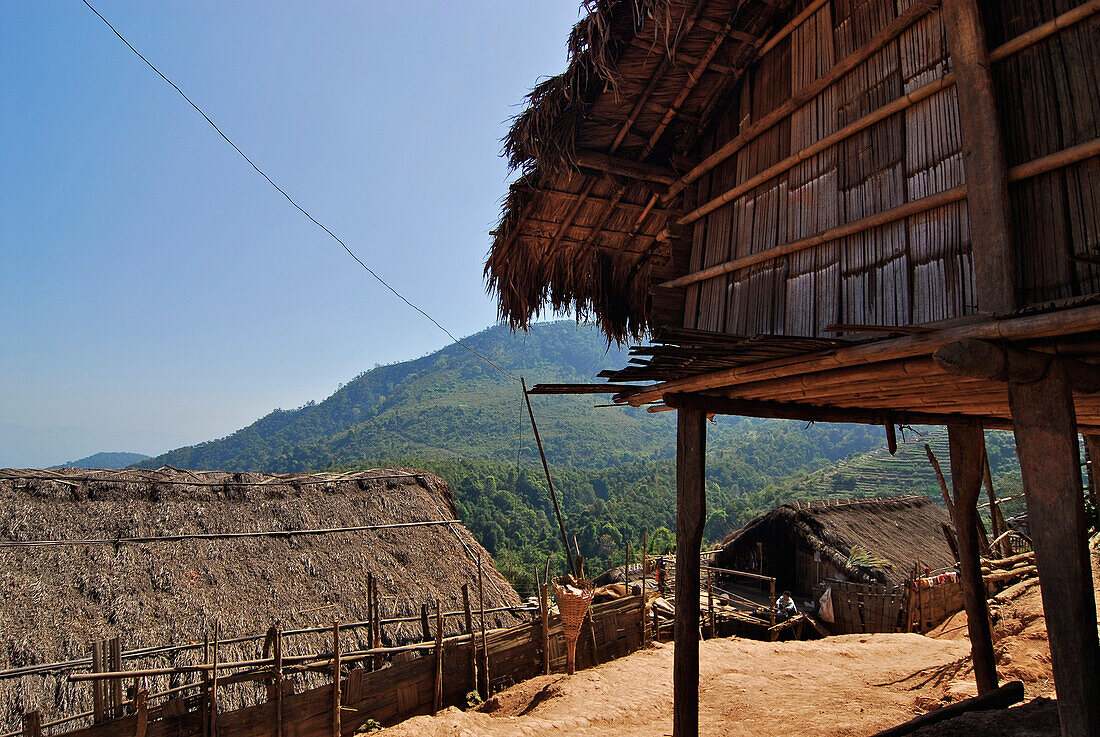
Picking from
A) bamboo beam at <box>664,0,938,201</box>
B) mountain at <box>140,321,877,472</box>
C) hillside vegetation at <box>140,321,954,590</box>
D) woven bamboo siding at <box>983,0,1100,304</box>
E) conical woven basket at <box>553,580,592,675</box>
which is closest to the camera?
woven bamboo siding at <box>983,0,1100,304</box>

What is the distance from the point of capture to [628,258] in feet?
19.1

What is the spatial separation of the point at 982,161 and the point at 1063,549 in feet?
5.22

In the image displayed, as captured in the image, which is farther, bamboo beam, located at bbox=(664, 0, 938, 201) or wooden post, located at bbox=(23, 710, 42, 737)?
wooden post, located at bbox=(23, 710, 42, 737)

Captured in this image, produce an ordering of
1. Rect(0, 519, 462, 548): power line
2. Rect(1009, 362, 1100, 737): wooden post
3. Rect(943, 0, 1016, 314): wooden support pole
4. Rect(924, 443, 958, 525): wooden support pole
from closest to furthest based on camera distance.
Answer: Rect(1009, 362, 1100, 737): wooden post
Rect(943, 0, 1016, 314): wooden support pole
Rect(924, 443, 958, 525): wooden support pole
Rect(0, 519, 462, 548): power line

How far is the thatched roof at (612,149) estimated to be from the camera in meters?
3.99

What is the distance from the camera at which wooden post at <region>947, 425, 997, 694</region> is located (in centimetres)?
525

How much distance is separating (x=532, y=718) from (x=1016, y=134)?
6.25 metres

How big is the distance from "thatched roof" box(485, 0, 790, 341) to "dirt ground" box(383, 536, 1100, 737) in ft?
12.2

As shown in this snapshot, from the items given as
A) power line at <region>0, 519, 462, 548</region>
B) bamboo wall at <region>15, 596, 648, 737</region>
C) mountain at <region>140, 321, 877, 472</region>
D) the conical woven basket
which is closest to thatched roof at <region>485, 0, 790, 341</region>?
the conical woven basket

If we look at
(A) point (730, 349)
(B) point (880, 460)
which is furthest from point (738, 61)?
(B) point (880, 460)

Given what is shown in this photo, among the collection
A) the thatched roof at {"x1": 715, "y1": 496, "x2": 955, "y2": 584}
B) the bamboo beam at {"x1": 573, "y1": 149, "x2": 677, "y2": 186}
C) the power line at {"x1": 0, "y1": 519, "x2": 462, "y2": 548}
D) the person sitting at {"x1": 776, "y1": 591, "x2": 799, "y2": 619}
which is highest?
the bamboo beam at {"x1": 573, "y1": 149, "x2": 677, "y2": 186}

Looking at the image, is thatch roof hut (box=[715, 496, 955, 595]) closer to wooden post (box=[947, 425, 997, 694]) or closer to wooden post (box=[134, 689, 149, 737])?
wooden post (box=[947, 425, 997, 694])

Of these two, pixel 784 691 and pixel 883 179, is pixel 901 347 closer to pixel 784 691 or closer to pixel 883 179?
pixel 883 179

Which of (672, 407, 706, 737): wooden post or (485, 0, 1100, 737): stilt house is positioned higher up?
(485, 0, 1100, 737): stilt house
